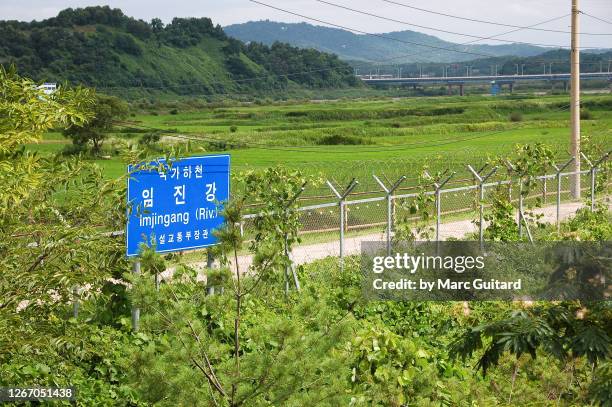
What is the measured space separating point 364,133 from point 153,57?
27.0 m

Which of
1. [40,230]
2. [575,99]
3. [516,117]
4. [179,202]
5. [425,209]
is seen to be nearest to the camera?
[40,230]

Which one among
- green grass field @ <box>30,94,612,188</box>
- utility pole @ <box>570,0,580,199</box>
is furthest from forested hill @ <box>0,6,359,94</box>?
utility pole @ <box>570,0,580,199</box>

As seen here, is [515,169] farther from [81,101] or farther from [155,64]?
[155,64]

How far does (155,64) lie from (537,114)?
2857cm

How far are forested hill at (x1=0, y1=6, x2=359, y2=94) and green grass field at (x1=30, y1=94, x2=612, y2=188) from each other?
5.47 m

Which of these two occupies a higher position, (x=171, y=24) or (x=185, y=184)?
(x=171, y=24)

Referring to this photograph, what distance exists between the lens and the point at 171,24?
3361 inches

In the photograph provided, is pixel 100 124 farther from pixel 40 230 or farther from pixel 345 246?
pixel 40 230

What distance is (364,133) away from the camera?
50938mm

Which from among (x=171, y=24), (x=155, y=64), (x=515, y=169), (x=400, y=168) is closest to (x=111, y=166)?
(x=400, y=168)

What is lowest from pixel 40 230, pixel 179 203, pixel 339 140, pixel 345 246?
pixel 345 246

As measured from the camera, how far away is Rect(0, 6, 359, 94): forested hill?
183 feet

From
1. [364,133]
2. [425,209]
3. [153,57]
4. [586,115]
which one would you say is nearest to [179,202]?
[425,209]

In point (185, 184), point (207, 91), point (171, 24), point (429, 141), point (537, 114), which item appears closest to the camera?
point (185, 184)
